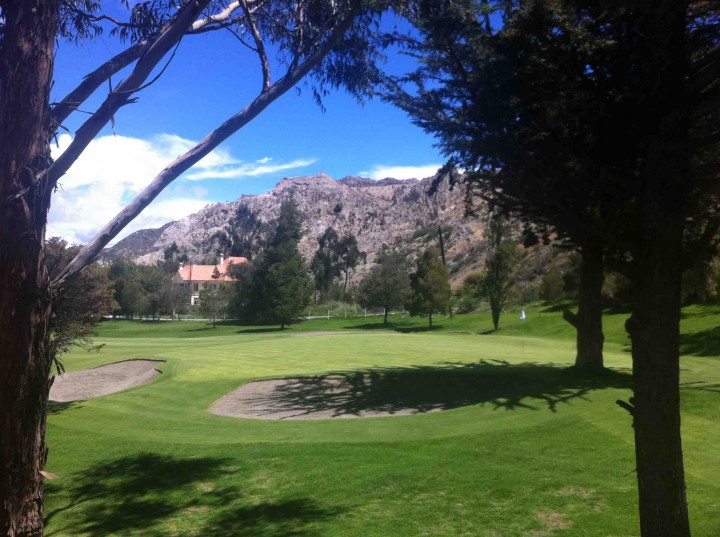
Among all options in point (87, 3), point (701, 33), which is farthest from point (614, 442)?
point (87, 3)

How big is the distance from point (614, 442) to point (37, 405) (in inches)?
337

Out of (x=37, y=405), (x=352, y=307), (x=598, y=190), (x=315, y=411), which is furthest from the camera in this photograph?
(x=352, y=307)

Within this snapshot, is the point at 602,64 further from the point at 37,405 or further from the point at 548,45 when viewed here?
the point at 37,405

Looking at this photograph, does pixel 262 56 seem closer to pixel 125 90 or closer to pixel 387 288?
pixel 125 90

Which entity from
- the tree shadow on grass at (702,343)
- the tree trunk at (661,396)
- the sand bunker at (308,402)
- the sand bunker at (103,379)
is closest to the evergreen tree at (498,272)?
the tree shadow on grass at (702,343)

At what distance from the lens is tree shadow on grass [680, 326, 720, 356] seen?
27.9 meters

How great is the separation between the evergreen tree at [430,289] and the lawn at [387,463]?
36542 mm

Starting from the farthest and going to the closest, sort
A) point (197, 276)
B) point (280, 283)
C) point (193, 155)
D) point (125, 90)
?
point (197, 276) → point (280, 283) → point (193, 155) → point (125, 90)

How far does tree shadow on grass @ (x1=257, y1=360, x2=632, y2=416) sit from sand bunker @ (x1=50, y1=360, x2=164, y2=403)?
6.59 meters

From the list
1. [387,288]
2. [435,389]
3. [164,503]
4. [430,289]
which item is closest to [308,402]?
[435,389]

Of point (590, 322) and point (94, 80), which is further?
point (590, 322)

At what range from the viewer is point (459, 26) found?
7.77 m

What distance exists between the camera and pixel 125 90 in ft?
19.0

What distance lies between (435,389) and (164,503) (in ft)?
Answer: 31.1
